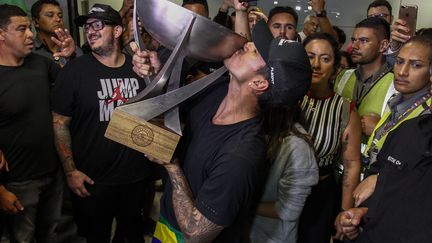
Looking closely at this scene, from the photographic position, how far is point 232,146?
3.36 ft

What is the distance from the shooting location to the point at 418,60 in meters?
1.71

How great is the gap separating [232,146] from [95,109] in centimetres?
105

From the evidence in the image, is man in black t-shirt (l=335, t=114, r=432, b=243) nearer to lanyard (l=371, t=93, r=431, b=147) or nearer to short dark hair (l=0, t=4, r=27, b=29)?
lanyard (l=371, t=93, r=431, b=147)

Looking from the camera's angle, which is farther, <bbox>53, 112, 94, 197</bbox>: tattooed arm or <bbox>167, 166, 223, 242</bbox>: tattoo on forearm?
<bbox>53, 112, 94, 197</bbox>: tattooed arm

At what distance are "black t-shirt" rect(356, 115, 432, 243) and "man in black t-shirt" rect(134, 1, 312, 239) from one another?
482mm

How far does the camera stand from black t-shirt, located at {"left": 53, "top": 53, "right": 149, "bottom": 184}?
6.04ft

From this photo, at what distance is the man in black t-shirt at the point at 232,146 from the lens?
3.17 ft

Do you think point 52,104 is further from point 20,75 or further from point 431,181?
point 431,181

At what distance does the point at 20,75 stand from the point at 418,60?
197 centimetres

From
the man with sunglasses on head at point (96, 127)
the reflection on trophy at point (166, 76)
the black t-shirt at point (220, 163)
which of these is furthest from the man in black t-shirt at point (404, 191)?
the man with sunglasses on head at point (96, 127)

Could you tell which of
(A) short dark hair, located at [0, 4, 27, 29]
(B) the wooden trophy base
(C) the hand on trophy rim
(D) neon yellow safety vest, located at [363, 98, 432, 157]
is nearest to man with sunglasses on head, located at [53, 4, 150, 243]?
(A) short dark hair, located at [0, 4, 27, 29]

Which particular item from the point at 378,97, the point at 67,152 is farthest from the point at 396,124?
the point at 67,152

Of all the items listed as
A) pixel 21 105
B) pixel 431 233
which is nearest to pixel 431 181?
pixel 431 233

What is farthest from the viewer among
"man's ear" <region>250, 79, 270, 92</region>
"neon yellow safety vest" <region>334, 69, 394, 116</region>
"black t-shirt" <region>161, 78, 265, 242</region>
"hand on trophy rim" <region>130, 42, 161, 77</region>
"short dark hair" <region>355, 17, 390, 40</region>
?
"short dark hair" <region>355, 17, 390, 40</region>
